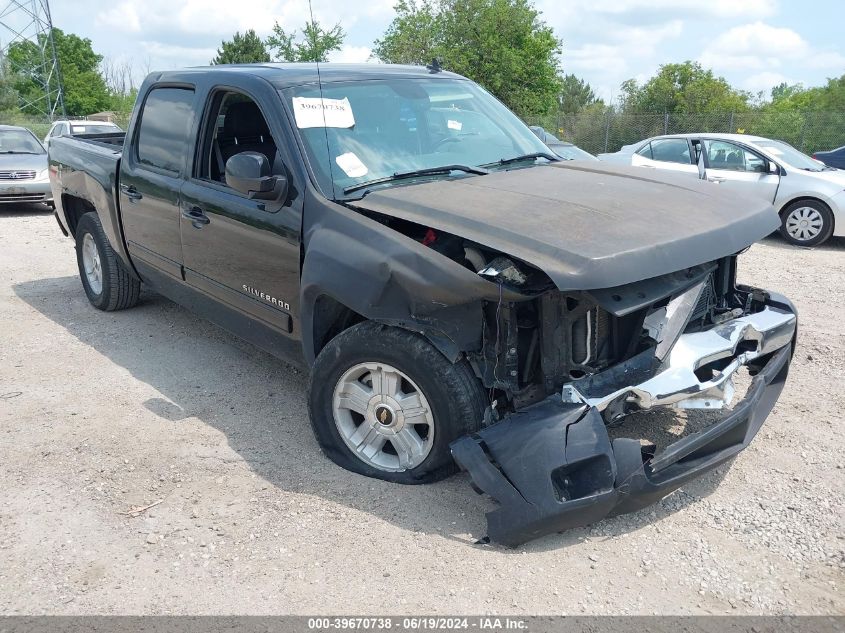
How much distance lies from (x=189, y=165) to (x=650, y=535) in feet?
11.2

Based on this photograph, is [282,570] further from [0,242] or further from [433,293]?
[0,242]

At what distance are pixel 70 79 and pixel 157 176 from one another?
63.2 m

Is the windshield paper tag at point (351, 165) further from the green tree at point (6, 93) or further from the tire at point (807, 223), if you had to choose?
the green tree at point (6, 93)

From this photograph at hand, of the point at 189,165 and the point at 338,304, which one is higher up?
the point at 189,165

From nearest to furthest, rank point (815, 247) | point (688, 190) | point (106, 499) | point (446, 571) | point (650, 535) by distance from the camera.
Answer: point (446, 571) < point (650, 535) < point (106, 499) < point (688, 190) < point (815, 247)

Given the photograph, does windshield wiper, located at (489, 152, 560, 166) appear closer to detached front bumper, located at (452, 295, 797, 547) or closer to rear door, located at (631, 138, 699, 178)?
detached front bumper, located at (452, 295, 797, 547)

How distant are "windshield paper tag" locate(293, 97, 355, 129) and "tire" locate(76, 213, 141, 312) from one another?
2786 mm

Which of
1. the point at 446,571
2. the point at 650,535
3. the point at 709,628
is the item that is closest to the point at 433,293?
the point at 446,571

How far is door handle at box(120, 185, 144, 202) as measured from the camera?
5195mm

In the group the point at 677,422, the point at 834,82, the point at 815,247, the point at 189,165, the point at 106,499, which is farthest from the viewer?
the point at 834,82

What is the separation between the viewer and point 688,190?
3.95m

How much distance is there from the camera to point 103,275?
6.40 metres

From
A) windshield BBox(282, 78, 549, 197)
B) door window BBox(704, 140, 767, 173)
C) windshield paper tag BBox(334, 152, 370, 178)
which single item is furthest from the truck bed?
door window BBox(704, 140, 767, 173)

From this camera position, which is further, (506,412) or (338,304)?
(338,304)
